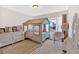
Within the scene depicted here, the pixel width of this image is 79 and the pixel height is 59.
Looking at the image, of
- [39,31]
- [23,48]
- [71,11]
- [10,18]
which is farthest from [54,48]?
[10,18]

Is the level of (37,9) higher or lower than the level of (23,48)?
higher

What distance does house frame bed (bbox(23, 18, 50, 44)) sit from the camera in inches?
64.9

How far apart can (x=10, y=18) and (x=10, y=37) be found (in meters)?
0.27

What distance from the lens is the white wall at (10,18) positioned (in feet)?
5.25

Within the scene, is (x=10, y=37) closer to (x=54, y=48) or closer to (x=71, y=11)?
(x=54, y=48)

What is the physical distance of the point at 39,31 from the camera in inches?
65.7

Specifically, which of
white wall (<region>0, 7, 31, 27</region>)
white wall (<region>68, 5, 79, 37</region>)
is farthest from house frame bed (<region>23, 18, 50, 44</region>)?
white wall (<region>68, 5, 79, 37</region>)

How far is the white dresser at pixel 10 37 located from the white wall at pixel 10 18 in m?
0.14

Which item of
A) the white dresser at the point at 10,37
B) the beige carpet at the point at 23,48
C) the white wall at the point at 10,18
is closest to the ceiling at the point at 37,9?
the white wall at the point at 10,18

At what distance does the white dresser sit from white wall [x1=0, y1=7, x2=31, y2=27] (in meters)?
0.14

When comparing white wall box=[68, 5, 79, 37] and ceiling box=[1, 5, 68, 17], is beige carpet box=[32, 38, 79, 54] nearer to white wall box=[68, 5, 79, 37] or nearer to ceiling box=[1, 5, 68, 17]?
white wall box=[68, 5, 79, 37]

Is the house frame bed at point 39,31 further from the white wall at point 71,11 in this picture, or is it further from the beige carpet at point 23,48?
the white wall at point 71,11
